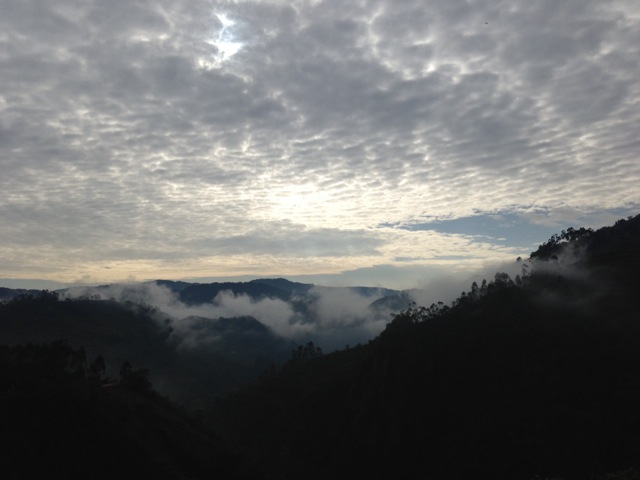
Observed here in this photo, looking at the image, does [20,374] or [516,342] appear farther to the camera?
[516,342]

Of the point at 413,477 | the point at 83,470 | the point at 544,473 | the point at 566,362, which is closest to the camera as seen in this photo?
the point at 83,470

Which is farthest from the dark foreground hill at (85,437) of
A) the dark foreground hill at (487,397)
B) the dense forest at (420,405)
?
the dark foreground hill at (487,397)

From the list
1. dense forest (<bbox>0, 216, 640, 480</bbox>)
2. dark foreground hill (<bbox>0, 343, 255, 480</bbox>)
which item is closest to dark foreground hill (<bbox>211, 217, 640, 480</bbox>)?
dense forest (<bbox>0, 216, 640, 480</bbox>)

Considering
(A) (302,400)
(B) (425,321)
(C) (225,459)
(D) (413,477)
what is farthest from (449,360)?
(C) (225,459)

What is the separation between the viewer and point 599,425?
87562mm

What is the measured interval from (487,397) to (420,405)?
1755cm

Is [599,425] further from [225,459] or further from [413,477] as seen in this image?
[225,459]

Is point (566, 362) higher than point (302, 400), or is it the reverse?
point (566, 362)

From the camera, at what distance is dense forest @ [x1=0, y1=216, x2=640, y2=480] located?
194 ft

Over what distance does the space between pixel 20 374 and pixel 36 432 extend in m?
19.8

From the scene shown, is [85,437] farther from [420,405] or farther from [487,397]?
[487,397]

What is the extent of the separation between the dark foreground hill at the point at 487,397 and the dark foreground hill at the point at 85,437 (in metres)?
35.5

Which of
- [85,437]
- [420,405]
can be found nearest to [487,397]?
[420,405]

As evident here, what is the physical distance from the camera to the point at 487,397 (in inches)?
4306
